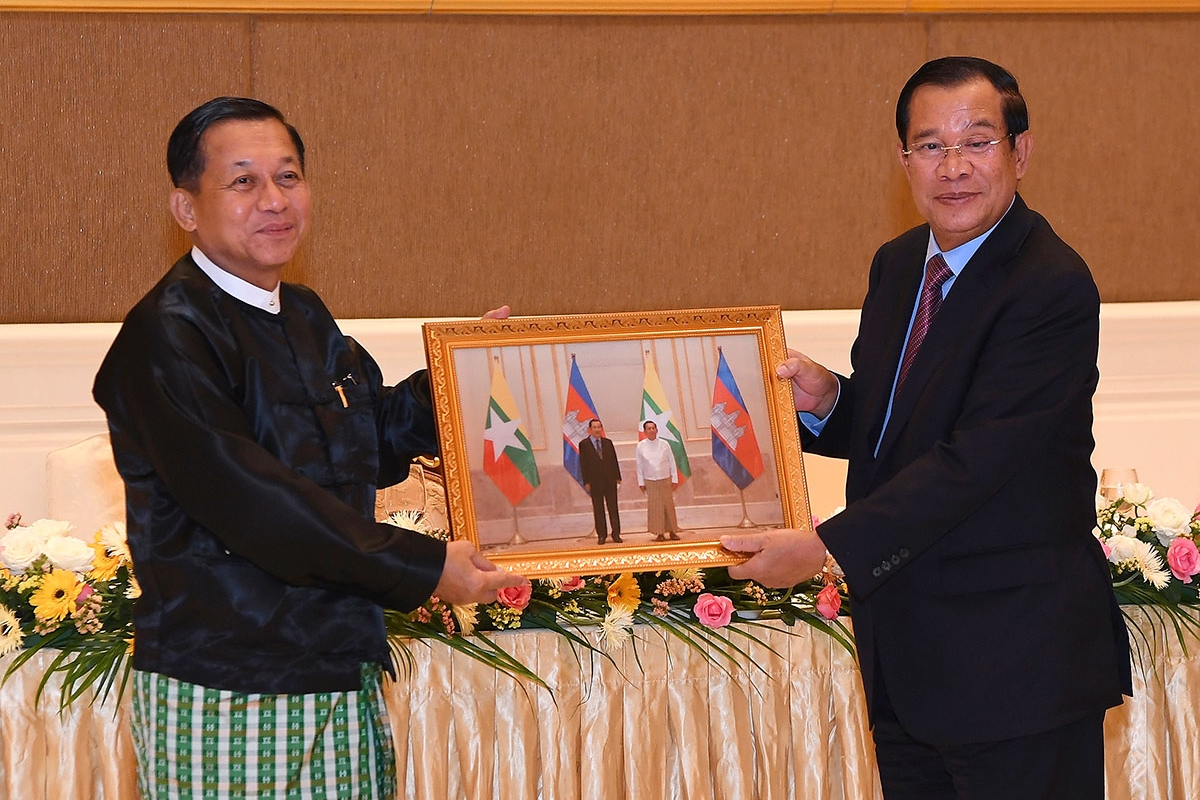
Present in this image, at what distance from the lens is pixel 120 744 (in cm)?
252

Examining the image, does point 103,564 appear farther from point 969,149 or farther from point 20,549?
point 969,149

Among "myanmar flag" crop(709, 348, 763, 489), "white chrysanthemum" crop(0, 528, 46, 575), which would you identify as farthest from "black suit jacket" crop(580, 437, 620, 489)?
"white chrysanthemum" crop(0, 528, 46, 575)

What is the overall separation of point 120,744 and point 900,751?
1457 millimetres

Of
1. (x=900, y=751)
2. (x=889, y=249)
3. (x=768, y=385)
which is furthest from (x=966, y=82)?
(x=900, y=751)

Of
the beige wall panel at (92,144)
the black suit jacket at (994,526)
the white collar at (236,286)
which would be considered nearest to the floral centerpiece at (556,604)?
the black suit jacket at (994,526)

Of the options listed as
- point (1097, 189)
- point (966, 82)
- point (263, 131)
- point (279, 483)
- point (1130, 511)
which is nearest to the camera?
point (279, 483)

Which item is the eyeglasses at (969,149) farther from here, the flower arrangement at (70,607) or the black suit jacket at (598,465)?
the flower arrangement at (70,607)

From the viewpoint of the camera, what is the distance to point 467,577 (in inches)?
78.8

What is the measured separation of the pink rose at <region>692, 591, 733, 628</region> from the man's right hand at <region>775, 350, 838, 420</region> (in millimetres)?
441

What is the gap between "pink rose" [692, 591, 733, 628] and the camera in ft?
8.75

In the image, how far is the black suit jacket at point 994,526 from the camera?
2.05 m

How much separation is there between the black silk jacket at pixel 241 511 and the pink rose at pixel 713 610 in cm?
86

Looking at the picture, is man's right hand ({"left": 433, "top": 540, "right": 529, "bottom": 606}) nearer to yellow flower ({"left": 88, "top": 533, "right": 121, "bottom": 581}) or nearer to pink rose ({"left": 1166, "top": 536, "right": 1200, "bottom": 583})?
yellow flower ({"left": 88, "top": 533, "right": 121, "bottom": 581})

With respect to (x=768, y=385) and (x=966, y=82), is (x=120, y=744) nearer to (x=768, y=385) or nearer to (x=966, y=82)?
(x=768, y=385)
